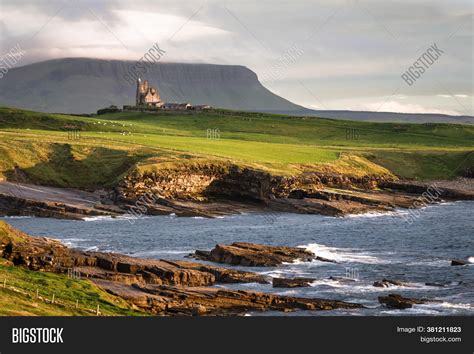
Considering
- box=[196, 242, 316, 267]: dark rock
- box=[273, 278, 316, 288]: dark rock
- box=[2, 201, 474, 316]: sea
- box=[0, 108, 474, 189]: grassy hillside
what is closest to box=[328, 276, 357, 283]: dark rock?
box=[2, 201, 474, 316]: sea

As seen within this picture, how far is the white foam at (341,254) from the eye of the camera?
9137cm

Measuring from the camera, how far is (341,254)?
3750 inches

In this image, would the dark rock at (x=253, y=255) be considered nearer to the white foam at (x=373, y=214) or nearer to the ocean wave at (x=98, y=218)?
the ocean wave at (x=98, y=218)

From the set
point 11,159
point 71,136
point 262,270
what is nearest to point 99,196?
point 11,159

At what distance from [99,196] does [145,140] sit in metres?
38.5

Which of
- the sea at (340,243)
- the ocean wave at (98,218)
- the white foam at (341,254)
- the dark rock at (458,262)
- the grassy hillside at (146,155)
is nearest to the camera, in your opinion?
the sea at (340,243)

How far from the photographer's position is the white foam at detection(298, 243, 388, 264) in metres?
91.4

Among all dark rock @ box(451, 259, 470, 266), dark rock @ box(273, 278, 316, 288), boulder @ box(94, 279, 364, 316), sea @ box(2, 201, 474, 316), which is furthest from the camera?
dark rock @ box(451, 259, 470, 266)

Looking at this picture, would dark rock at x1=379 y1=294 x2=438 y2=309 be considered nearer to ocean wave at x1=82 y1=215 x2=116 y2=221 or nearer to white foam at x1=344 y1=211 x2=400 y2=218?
ocean wave at x1=82 y1=215 x2=116 y2=221

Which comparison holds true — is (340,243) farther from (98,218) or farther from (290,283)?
(98,218)

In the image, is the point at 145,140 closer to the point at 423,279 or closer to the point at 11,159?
the point at 11,159

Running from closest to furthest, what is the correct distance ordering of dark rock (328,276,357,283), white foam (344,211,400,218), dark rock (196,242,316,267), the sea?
the sea < dark rock (328,276,357,283) < dark rock (196,242,316,267) < white foam (344,211,400,218)

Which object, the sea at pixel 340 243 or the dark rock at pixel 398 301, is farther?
the sea at pixel 340 243

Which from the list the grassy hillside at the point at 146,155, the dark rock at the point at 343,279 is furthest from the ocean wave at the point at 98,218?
the dark rock at the point at 343,279
